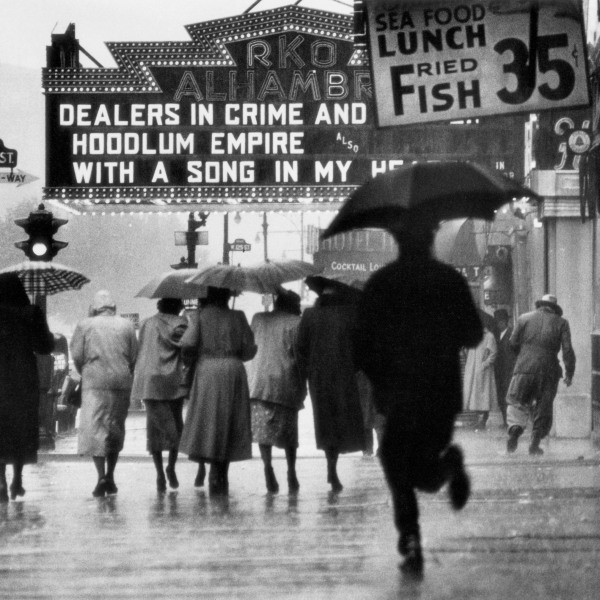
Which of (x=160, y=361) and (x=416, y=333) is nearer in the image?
(x=416, y=333)

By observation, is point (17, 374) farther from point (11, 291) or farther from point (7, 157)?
point (7, 157)

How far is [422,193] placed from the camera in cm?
860

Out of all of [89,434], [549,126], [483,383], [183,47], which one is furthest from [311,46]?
[89,434]

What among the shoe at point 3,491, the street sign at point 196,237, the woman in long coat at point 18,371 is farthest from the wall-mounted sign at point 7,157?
the street sign at point 196,237

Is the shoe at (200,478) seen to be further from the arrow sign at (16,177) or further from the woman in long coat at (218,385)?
the arrow sign at (16,177)

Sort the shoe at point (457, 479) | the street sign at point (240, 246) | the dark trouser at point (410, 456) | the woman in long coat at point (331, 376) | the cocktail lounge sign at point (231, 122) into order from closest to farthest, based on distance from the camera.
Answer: the dark trouser at point (410, 456) → the shoe at point (457, 479) → the woman in long coat at point (331, 376) → the cocktail lounge sign at point (231, 122) → the street sign at point (240, 246)

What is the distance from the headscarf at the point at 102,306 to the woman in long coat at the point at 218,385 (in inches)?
31.3

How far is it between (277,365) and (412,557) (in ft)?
19.0

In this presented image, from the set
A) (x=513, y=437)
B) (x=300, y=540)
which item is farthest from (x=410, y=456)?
(x=513, y=437)

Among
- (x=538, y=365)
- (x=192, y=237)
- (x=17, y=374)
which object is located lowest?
(x=538, y=365)

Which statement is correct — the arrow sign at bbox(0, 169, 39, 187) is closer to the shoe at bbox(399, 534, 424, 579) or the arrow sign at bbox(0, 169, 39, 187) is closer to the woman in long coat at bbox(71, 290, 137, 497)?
the woman in long coat at bbox(71, 290, 137, 497)

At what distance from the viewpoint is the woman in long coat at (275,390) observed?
44.6ft

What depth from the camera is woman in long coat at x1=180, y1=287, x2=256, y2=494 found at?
43.1 feet

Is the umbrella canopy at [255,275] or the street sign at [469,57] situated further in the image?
the umbrella canopy at [255,275]
